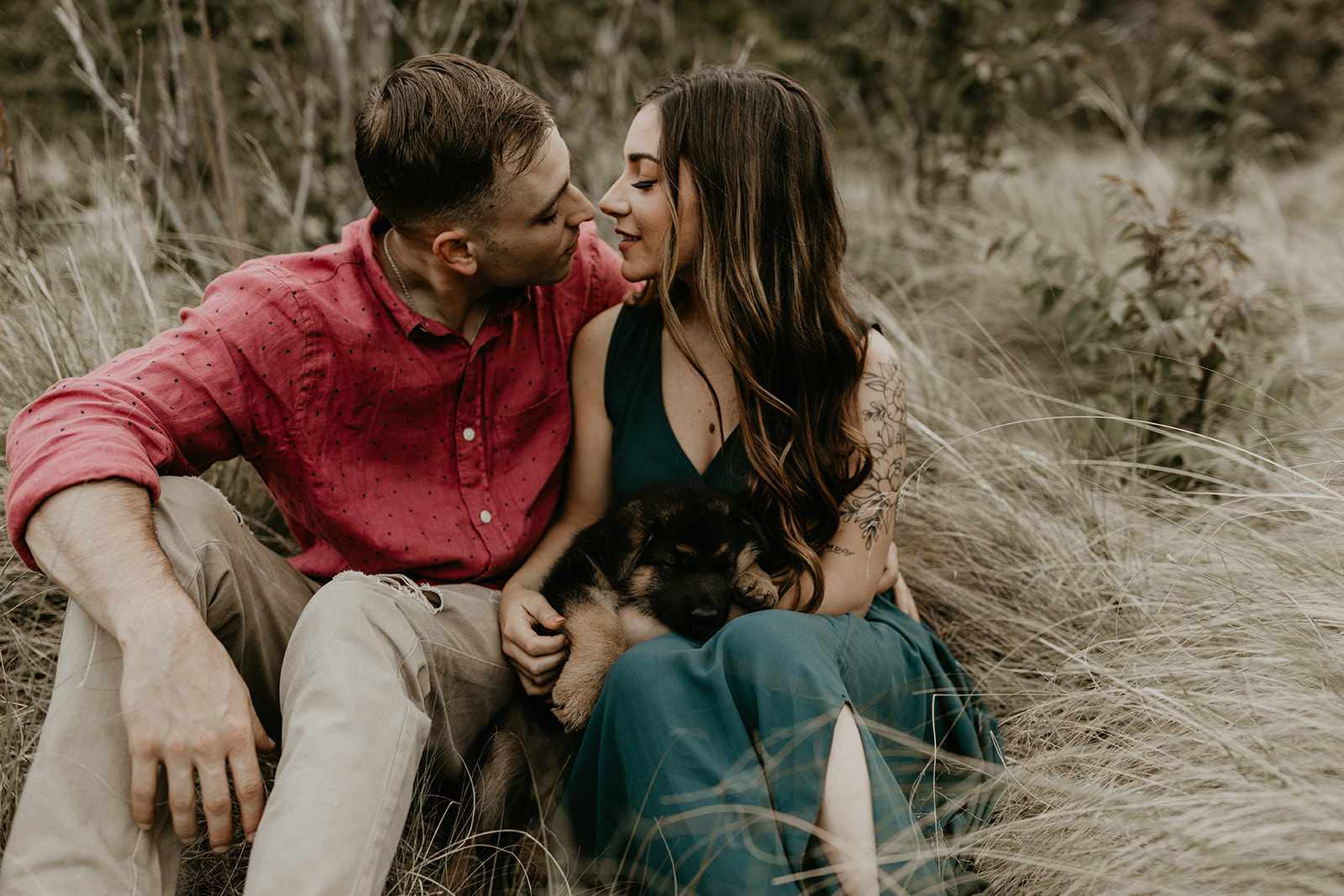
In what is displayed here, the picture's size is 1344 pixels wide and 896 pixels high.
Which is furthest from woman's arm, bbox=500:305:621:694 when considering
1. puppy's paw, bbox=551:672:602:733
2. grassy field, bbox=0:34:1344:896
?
grassy field, bbox=0:34:1344:896

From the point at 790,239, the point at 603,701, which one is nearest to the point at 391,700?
the point at 603,701

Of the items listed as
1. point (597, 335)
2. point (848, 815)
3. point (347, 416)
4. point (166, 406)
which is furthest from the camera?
point (597, 335)

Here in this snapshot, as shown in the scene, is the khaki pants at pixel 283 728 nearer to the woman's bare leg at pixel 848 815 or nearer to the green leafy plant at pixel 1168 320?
the woman's bare leg at pixel 848 815

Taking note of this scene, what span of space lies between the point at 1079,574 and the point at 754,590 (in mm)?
1111

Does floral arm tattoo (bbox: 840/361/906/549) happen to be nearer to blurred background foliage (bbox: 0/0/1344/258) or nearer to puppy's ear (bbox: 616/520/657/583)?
puppy's ear (bbox: 616/520/657/583)

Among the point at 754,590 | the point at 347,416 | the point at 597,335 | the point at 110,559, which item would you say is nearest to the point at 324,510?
the point at 347,416

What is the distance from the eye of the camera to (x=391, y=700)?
2121 millimetres

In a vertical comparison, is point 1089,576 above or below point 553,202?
below

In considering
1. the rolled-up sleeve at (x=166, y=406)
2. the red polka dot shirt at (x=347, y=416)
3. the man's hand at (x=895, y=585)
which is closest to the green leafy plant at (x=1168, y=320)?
the man's hand at (x=895, y=585)

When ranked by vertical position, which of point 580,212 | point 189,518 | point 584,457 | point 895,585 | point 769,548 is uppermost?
point 580,212

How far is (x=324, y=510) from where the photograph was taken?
8.89ft

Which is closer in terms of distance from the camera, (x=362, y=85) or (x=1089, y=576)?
(x=1089, y=576)

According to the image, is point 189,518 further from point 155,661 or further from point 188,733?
point 188,733

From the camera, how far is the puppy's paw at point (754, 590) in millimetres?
2805
